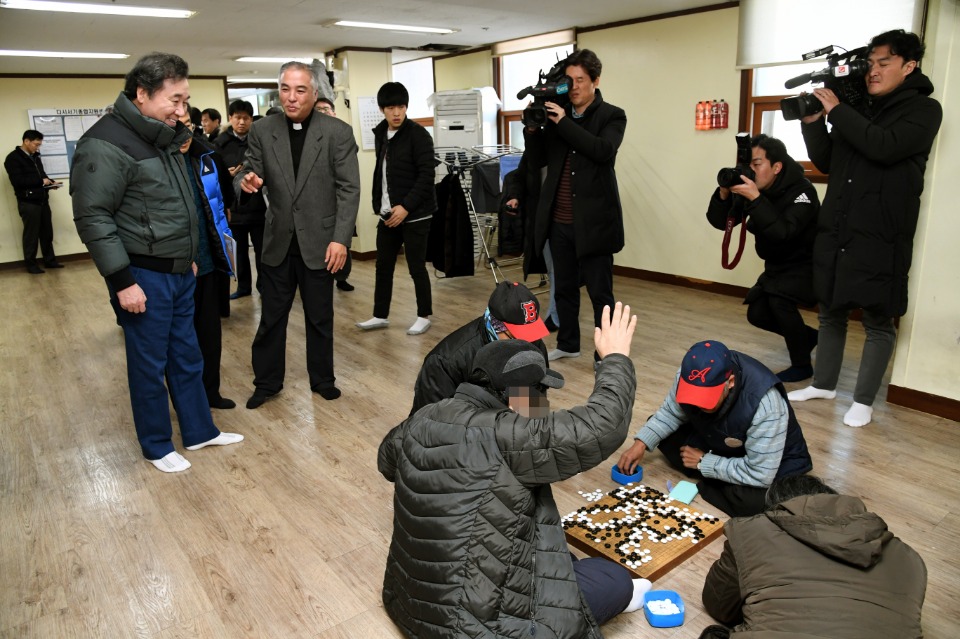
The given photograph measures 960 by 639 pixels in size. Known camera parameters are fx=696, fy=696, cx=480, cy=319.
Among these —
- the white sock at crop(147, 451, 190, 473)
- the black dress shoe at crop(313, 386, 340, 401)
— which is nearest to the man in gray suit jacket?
the black dress shoe at crop(313, 386, 340, 401)

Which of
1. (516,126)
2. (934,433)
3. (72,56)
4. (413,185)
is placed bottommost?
(934,433)

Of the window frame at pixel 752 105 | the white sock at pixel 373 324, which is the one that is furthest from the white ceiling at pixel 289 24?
the white sock at pixel 373 324

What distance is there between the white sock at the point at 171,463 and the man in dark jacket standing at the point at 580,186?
2146mm

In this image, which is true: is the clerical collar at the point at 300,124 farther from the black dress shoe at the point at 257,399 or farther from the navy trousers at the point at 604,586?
the navy trousers at the point at 604,586

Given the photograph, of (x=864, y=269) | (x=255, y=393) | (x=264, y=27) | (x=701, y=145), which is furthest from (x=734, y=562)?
(x=264, y=27)

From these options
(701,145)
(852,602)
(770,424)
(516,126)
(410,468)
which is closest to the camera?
(852,602)

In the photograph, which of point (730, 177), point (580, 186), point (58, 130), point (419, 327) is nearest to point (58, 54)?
point (58, 130)

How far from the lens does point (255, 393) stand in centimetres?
364

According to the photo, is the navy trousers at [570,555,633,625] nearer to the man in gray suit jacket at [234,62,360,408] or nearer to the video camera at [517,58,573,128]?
the man in gray suit jacket at [234,62,360,408]

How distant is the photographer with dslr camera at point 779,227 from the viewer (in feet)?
11.5

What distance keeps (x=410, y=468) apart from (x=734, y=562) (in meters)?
0.84

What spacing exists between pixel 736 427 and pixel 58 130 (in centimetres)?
884

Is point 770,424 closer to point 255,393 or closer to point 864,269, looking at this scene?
point 864,269

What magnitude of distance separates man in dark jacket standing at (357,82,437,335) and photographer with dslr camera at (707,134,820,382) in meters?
1.87
